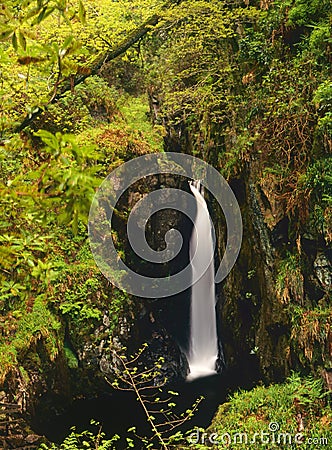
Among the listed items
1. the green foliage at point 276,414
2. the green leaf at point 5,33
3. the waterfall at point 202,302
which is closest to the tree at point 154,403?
the green foliage at point 276,414

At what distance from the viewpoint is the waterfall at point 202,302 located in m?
10.1

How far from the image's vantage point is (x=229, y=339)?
9125 mm

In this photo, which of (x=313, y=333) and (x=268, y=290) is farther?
(x=268, y=290)

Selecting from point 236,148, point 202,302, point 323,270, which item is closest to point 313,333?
point 323,270

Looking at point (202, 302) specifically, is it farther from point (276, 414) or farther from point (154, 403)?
point (276, 414)

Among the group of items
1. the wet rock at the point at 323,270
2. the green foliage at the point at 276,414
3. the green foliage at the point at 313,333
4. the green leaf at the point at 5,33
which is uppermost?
the green leaf at the point at 5,33

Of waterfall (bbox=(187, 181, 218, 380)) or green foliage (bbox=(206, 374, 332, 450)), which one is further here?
waterfall (bbox=(187, 181, 218, 380))

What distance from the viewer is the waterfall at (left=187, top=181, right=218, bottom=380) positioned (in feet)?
33.1

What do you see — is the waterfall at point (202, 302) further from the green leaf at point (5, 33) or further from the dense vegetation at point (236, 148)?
the green leaf at point (5, 33)

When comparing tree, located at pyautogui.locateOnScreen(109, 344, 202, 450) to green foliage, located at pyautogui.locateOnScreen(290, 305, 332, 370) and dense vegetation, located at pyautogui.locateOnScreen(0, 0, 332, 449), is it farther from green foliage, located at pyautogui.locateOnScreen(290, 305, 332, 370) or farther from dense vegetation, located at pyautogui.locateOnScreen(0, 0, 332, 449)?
green foliage, located at pyautogui.locateOnScreen(290, 305, 332, 370)

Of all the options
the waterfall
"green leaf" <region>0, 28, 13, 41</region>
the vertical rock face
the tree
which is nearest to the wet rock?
the vertical rock face

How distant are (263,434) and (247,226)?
3.04 meters

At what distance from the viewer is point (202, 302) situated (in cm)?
1040

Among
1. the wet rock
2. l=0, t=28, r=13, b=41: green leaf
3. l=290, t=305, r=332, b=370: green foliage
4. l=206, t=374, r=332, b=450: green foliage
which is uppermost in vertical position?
l=0, t=28, r=13, b=41: green leaf
